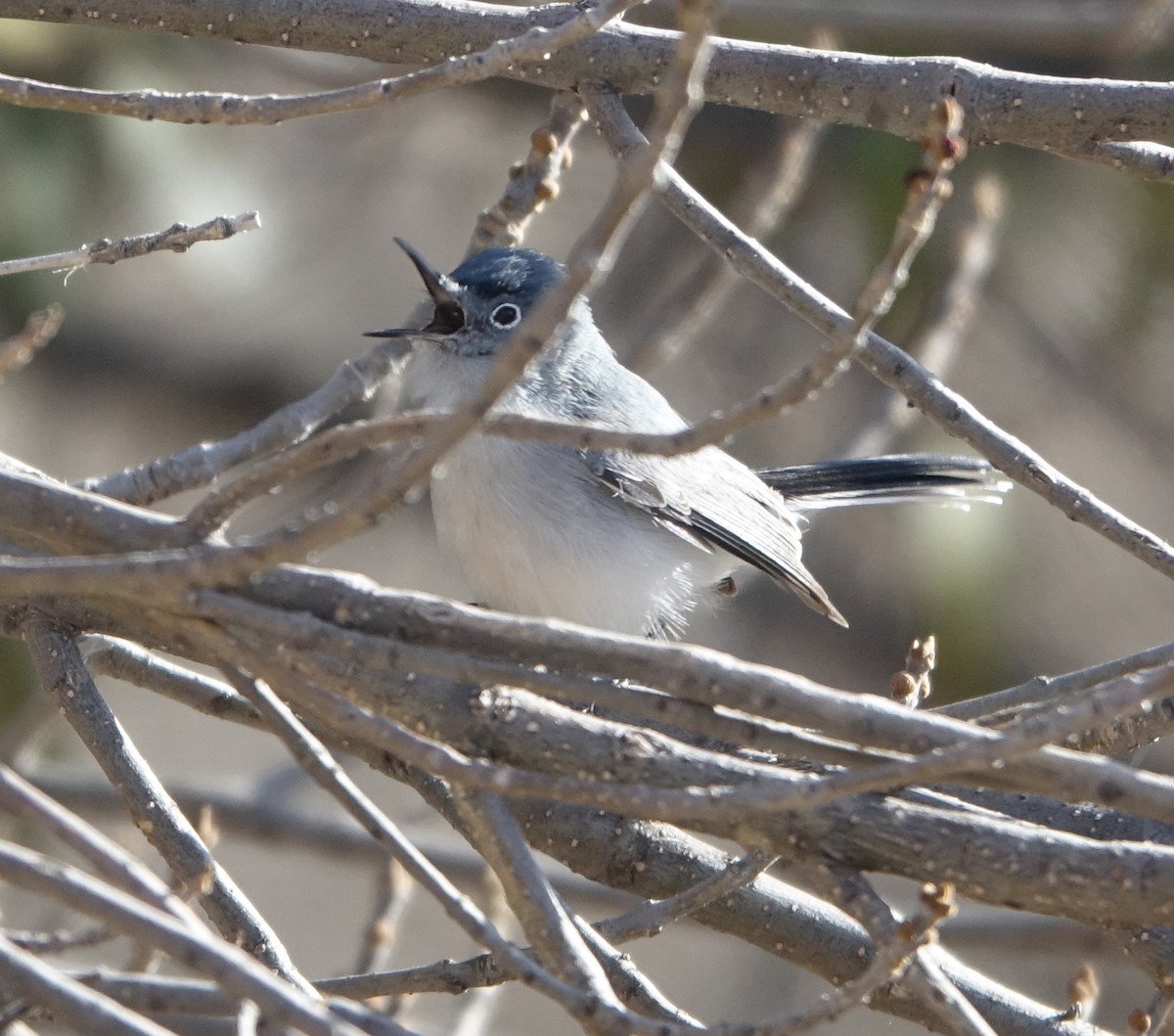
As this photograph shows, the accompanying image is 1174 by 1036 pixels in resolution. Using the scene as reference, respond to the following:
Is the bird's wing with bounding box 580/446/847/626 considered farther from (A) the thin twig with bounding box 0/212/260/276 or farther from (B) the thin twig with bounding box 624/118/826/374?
(A) the thin twig with bounding box 0/212/260/276

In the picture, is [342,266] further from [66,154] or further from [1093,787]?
[1093,787]

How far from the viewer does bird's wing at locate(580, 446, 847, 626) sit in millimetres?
2971

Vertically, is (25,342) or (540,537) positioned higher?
(540,537)

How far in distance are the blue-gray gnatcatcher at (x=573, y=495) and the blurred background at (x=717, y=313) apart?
0.74 m

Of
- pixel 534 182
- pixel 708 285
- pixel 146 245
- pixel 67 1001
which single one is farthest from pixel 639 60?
pixel 67 1001

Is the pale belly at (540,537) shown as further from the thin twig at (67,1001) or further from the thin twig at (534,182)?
the thin twig at (67,1001)

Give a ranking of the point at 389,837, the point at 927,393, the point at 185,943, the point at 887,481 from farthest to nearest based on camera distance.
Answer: the point at 887,481 < the point at 927,393 < the point at 389,837 < the point at 185,943

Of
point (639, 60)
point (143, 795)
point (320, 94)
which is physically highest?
point (639, 60)

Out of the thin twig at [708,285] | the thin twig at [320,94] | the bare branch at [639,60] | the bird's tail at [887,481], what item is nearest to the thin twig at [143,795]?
the thin twig at [320,94]

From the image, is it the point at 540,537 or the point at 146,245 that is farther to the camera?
the point at 540,537

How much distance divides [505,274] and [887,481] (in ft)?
3.31

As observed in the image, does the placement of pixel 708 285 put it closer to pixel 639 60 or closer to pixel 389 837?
pixel 639 60

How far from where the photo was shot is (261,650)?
1359 millimetres

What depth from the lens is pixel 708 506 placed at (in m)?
3.09
